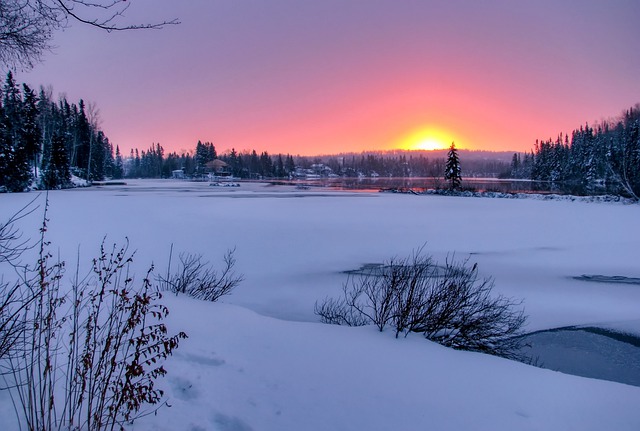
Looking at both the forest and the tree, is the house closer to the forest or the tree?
the forest

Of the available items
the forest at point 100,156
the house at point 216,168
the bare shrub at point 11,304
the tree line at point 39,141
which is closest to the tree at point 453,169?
the forest at point 100,156

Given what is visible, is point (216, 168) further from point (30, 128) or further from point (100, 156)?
point (30, 128)

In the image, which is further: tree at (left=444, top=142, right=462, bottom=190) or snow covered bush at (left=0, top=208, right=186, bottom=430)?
tree at (left=444, top=142, right=462, bottom=190)

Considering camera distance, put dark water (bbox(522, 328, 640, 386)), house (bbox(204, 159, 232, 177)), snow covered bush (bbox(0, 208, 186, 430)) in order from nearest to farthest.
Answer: snow covered bush (bbox(0, 208, 186, 430))
dark water (bbox(522, 328, 640, 386))
house (bbox(204, 159, 232, 177))

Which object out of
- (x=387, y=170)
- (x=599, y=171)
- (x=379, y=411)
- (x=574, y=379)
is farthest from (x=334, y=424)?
(x=387, y=170)

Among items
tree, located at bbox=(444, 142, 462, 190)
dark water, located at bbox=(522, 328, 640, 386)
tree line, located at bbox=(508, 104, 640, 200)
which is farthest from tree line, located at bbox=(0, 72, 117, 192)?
tree line, located at bbox=(508, 104, 640, 200)

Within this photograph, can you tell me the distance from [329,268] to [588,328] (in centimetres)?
608

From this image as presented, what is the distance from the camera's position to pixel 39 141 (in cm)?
4134

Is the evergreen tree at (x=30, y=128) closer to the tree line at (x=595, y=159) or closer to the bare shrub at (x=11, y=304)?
the bare shrub at (x=11, y=304)

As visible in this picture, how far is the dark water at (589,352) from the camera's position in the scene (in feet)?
17.1

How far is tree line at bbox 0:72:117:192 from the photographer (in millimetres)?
32000

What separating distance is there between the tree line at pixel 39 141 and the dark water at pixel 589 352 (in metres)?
19.3

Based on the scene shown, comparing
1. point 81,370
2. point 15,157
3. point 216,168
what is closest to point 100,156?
point 216,168

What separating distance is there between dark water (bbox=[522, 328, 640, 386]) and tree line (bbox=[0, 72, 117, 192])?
63.4 ft
